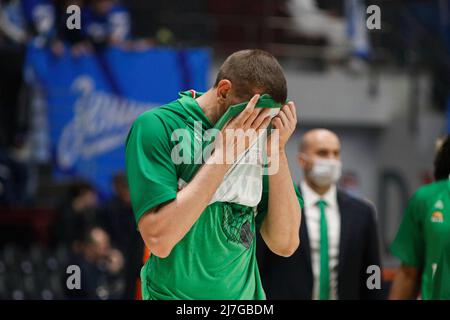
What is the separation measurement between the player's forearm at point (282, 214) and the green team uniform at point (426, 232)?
1.45 m

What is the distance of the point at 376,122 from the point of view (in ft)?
51.4

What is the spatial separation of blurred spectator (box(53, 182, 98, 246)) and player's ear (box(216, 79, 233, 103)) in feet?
25.1

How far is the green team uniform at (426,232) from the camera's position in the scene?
16.4 feet

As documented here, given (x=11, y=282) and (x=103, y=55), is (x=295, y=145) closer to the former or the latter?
(x=103, y=55)

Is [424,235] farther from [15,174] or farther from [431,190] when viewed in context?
[15,174]

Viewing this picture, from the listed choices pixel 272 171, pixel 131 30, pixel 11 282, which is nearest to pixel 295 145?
pixel 131 30

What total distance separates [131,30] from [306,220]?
8.24 m

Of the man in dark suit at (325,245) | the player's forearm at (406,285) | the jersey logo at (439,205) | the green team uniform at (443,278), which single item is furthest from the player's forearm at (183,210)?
the player's forearm at (406,285)

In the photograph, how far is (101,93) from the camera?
12.6m

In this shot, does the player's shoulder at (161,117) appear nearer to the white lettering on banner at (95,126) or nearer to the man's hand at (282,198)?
the man's hand at (282,198)

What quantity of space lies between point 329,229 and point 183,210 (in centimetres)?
287

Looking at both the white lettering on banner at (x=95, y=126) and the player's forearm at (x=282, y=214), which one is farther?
the white lettering on banner at (x=95, y=126)

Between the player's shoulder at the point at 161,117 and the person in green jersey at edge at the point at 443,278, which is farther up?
the player's shoulder at the point at 161,117

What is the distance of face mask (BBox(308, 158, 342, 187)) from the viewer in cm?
631
